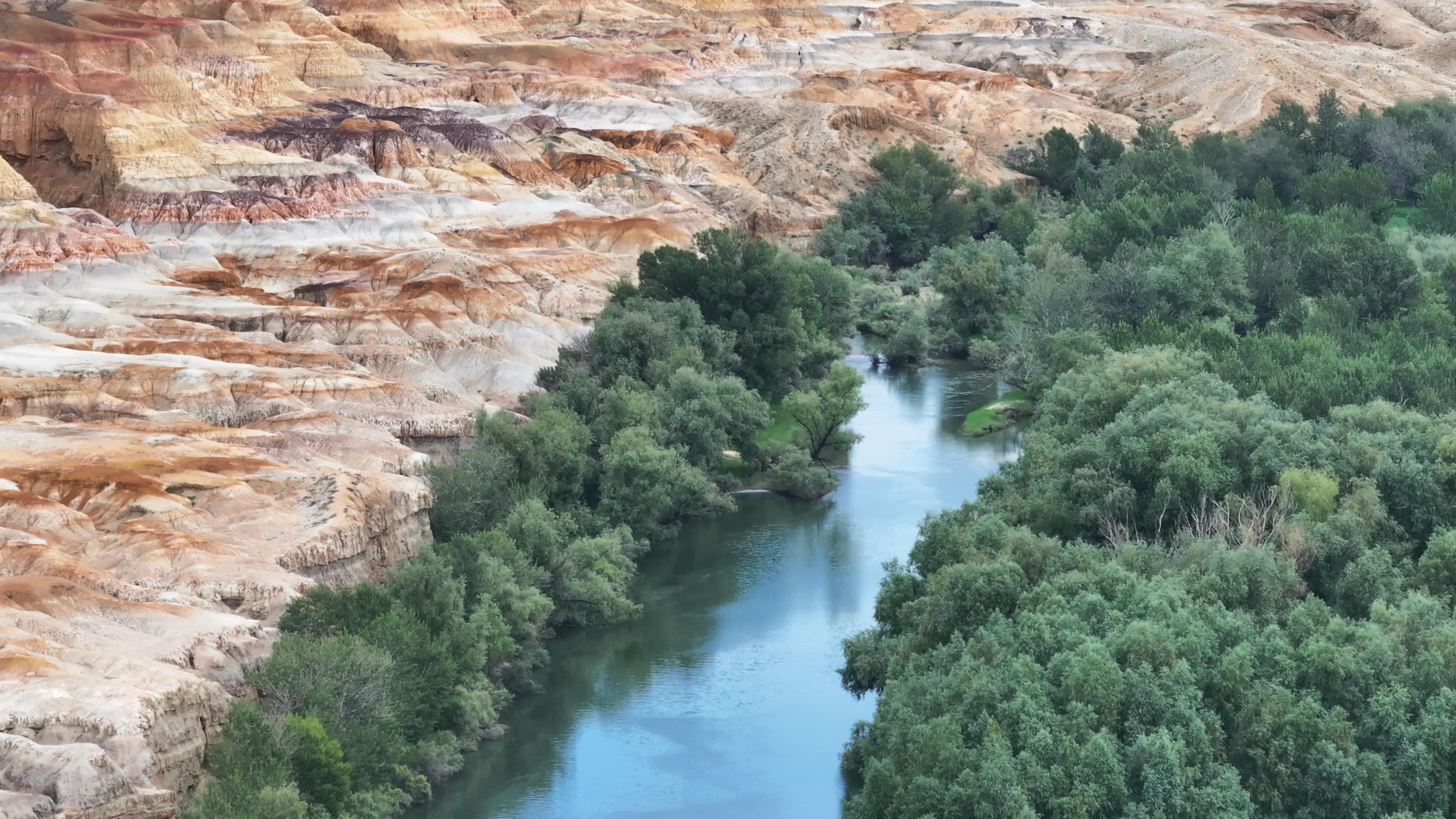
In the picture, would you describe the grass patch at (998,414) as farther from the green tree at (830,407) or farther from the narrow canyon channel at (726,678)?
the green tree at (830,407)

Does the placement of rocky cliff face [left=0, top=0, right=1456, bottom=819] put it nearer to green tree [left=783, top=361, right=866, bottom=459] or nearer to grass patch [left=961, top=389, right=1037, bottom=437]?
green tree [left=783, top=361, right=866, bottom=459]

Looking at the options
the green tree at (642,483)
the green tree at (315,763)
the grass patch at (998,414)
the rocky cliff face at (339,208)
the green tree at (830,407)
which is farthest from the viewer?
the grass patch at (998,414)

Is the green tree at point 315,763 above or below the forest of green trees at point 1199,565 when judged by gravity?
below

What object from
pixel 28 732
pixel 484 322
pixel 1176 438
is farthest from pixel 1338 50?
pixel 28 732

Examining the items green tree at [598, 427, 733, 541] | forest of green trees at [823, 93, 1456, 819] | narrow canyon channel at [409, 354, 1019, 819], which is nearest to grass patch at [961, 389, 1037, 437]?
forest of green trees at [823, 93, 1456, 819]

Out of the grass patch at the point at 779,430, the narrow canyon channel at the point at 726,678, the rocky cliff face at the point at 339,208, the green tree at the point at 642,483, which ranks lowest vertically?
the narrow canyon channel at the point at 726,678

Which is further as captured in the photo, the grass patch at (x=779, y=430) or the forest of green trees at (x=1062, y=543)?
the grass patch at (x=779, y=430)

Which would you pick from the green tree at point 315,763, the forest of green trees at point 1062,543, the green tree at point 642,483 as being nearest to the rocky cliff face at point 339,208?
the green tree at point 315,763
